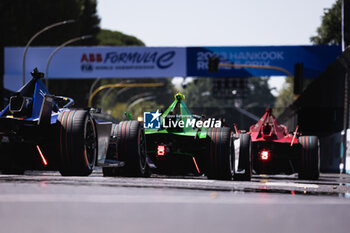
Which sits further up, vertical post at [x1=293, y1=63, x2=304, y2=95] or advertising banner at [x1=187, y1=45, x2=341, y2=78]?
advertising banner at [x1=187, y1=45, x2=341, y2=78]

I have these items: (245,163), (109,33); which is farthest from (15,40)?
(109,33)

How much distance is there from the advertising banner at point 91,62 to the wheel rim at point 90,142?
39.1 metres

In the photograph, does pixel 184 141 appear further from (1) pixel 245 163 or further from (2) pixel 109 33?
(2) pixel 109 33

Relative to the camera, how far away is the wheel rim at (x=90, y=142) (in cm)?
1157

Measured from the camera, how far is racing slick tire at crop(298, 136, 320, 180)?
18531mm

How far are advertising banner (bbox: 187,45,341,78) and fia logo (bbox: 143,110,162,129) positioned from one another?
35318mm

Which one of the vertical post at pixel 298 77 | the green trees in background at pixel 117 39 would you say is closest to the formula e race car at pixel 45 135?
the vertical post at pixel 298 77

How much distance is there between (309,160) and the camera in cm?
1867

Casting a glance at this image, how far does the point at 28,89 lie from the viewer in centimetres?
1148

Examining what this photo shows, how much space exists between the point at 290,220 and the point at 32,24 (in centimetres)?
5592

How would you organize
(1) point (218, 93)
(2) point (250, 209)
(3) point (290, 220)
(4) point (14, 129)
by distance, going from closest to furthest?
(3) point (290, 220) < (2) point (250, 209) < (4) point (14, 129) < (1) point (218, 93)

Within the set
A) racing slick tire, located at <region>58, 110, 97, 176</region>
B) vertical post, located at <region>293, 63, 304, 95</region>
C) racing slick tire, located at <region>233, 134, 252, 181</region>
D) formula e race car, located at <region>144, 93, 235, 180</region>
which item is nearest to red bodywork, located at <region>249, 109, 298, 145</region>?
racing slick tire, located at <region>233, 134, 252, 181</region>

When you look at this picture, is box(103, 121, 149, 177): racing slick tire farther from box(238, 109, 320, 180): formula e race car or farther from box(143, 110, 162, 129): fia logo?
box(238, 109, 320, 180): formula e race car

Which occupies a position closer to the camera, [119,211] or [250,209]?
[119,211]
